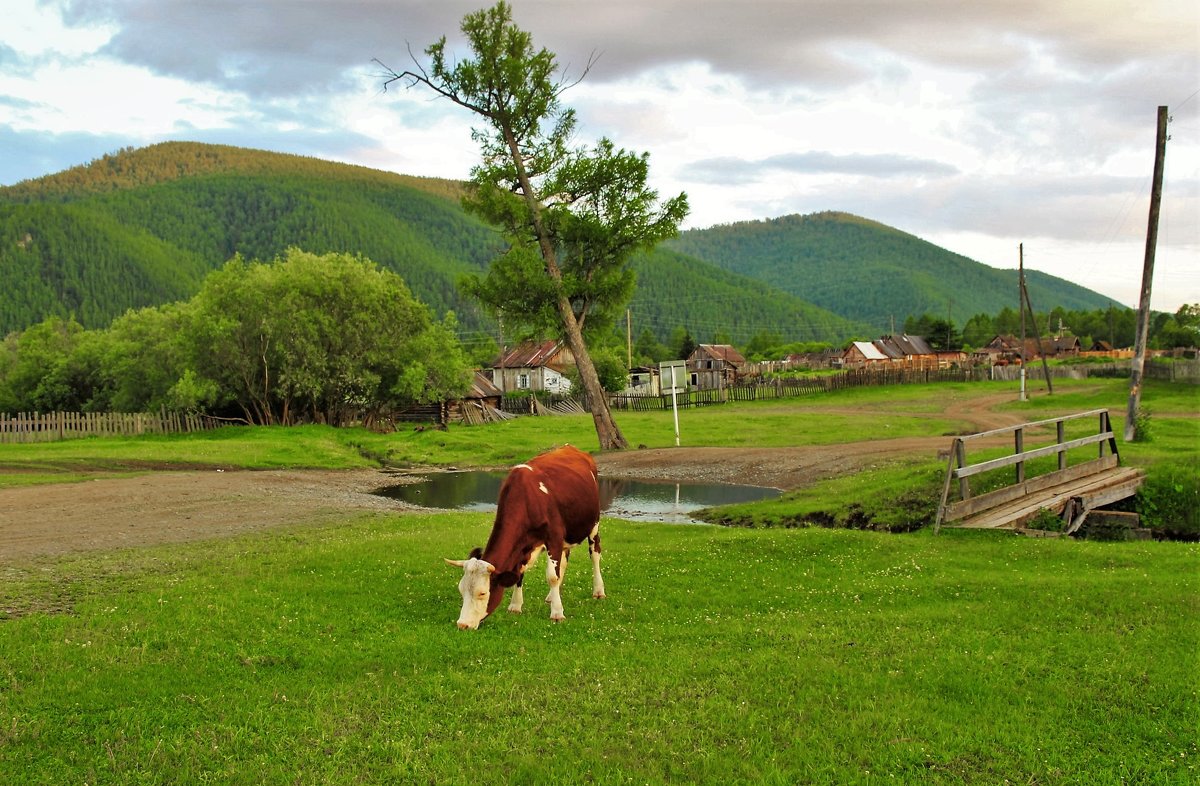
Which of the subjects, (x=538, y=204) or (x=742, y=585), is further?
(x=538, y=204)

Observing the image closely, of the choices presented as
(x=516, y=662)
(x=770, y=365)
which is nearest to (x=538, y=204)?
(x=516, y=662)

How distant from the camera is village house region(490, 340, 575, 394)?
105m

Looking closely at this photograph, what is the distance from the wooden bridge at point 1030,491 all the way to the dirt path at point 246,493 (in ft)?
34.0

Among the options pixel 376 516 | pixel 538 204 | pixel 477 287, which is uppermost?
pixel 538 204

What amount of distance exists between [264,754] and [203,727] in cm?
90

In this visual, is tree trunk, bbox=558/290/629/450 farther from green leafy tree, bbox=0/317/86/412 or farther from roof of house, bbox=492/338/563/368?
roof of house, bbox=492/338/563/368

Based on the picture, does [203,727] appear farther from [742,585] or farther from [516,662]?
[742,585]

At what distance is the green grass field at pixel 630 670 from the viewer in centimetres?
721

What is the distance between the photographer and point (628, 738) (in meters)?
7.68

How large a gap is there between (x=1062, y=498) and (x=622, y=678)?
546 inches

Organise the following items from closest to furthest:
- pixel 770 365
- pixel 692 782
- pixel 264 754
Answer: pixel 692 782
pixel 264 754
pixel 770 365

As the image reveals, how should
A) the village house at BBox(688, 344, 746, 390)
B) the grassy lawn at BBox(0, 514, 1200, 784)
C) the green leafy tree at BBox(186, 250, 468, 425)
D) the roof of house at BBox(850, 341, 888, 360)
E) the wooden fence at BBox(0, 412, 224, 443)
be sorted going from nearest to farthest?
the grassy lawn at BBox(0, 514, 1200, 784) < the wooden fence at BBox(0, 412, 224, 443) < the green leafy tree at BBox(186, 250, 468, 425) < the village house at BBox(688, 344, 746, 390) < the roof of house at BBox(850, 341, 888, 360)

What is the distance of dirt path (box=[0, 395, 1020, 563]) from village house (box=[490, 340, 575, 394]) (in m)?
64.7

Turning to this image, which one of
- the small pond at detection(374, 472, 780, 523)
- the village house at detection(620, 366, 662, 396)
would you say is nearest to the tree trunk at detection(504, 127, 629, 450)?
the small pond at detection(374, 472, 780, 523)
